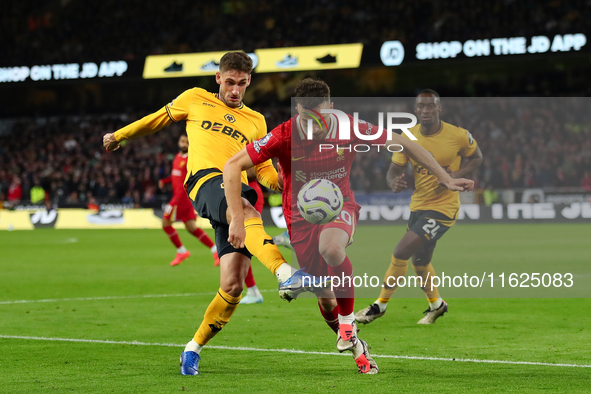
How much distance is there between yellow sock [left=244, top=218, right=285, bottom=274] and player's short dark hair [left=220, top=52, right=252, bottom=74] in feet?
3.48

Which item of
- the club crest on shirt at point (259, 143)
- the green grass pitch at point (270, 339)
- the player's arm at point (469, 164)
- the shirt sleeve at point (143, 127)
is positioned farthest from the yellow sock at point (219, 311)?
the player's arm at point (469, 164)

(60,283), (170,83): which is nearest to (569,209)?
(60,283)

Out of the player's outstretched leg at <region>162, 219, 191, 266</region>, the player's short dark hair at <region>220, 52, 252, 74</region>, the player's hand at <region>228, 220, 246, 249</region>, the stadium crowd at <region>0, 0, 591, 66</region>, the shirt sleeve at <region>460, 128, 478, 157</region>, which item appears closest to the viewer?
the player's hand at <region>228, 220, 246, 249</region>

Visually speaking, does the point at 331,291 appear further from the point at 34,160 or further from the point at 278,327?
the point at 34,160

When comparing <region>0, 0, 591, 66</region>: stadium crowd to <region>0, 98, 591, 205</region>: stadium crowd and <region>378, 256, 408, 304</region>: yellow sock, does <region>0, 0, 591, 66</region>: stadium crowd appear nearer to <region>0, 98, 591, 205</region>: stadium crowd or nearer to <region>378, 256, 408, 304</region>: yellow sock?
<region>0, 98, 591, 205</region>: stadium crowd

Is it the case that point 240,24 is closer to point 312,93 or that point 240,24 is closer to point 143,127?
point 143,127

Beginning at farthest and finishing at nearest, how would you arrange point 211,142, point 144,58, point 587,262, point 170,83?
point 170,83, point 144,58, point 587,262, point 211,142

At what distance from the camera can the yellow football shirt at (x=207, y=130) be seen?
543 cm

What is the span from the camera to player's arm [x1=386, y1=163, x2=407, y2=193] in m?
A: 6.49

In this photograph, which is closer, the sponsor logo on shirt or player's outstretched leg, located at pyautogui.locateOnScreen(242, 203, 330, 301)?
player's outstretched leg, located at pyautogui.locateOnScreen(242, 203, 330, 301)

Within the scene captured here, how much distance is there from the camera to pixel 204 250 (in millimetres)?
16906

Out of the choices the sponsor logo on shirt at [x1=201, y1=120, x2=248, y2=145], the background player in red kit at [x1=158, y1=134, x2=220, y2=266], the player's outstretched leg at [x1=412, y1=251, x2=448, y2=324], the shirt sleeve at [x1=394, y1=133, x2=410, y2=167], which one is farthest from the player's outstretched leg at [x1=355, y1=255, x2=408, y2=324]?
the background player in red kit at [x1=158, y1=134, x2=220, y2=266]

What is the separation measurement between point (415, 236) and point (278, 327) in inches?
61.6

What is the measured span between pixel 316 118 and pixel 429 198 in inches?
112
